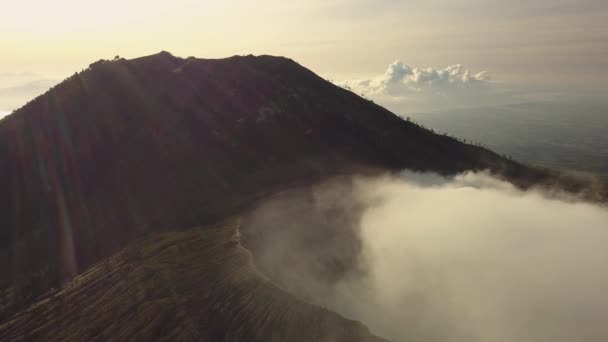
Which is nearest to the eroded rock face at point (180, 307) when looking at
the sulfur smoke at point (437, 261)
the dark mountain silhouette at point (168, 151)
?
the sulfur smoke at point (437, 261)

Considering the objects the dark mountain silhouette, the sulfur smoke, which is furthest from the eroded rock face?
the dark mountain silhouette

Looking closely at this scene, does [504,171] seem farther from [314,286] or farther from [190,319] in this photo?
Answer: [190,319]

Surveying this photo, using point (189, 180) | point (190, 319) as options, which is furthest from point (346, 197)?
point (190, 319)

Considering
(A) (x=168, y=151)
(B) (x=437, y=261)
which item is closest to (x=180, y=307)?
(B) (x=437, y=261)

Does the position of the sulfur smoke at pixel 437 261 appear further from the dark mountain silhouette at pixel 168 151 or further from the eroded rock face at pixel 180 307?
the dark mountain silhouette at pixel 168 151

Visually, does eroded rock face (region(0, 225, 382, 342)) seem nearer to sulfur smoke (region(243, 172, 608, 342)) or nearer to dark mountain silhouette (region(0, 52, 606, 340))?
sulfur smoke (region(243, 172, 608, 342))

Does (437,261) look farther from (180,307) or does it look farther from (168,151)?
(168,151)
